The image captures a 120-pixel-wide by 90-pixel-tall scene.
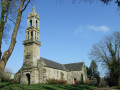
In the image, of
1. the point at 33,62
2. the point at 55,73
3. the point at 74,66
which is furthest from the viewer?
the point at 74,66

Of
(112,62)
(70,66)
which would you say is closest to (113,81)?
(112,62)

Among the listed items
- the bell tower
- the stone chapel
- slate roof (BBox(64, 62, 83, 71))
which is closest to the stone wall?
the stone chapel

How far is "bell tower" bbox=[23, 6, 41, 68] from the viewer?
96.8ft

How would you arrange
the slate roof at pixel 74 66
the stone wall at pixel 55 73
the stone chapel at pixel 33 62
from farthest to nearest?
1. the slate roof at pixel 74 66
2. the stone wall at pixel 55 73
3. the stone chapel at pixel 33 62

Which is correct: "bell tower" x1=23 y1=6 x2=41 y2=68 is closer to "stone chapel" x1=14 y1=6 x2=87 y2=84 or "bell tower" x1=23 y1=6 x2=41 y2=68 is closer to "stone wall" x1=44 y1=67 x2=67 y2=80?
"stone chapel" x1=14 y1=6 x2=87 y2=84

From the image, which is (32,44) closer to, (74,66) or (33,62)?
(33,62)

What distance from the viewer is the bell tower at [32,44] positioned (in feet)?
96.8

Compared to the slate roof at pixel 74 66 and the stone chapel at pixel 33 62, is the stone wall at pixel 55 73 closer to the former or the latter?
the stone chapel at pixel 33 62

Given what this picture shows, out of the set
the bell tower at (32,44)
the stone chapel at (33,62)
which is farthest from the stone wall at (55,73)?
the bell tower at (32,44)

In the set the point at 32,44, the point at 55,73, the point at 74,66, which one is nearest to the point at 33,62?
the point at 32,44

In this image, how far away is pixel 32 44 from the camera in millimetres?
29906

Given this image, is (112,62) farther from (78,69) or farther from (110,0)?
(110,0)

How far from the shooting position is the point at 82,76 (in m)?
39.8

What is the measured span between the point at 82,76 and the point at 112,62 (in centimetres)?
1317
